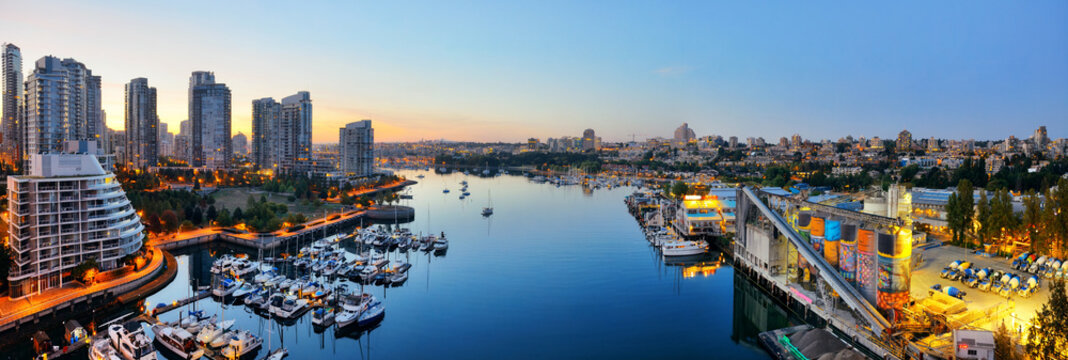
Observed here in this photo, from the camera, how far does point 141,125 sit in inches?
1518

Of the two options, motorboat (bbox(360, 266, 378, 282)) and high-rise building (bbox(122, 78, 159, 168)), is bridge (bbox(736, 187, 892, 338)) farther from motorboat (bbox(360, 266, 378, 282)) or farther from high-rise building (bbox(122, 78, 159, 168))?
high-rise building (bbox(122, 78, 159, 168))

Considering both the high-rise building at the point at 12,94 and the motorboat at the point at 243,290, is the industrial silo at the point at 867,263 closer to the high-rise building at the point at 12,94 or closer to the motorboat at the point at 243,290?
the motorboat at the point at 243,290

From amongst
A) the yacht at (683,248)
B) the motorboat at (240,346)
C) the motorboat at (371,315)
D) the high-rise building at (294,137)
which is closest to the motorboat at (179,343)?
the motorboat at (240,346)

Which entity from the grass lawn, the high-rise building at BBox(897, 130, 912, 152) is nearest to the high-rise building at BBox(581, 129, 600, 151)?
the high-rise building at BBox(897, 130, 912, 152)

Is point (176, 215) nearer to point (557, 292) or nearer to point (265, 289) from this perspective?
point (265, 289)

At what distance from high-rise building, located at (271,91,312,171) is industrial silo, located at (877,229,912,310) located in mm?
35574

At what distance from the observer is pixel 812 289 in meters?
9.54

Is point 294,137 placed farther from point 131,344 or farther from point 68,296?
point 131,344

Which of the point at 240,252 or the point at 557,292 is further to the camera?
the point at 240,252

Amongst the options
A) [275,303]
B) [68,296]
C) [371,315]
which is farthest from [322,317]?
[68,296]

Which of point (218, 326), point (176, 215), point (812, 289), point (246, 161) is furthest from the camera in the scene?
point (246, 161)

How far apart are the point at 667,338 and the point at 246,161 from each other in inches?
1806

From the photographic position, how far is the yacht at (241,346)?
25.0 ft

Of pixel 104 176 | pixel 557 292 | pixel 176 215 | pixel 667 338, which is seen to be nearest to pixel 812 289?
pixel 667 338
